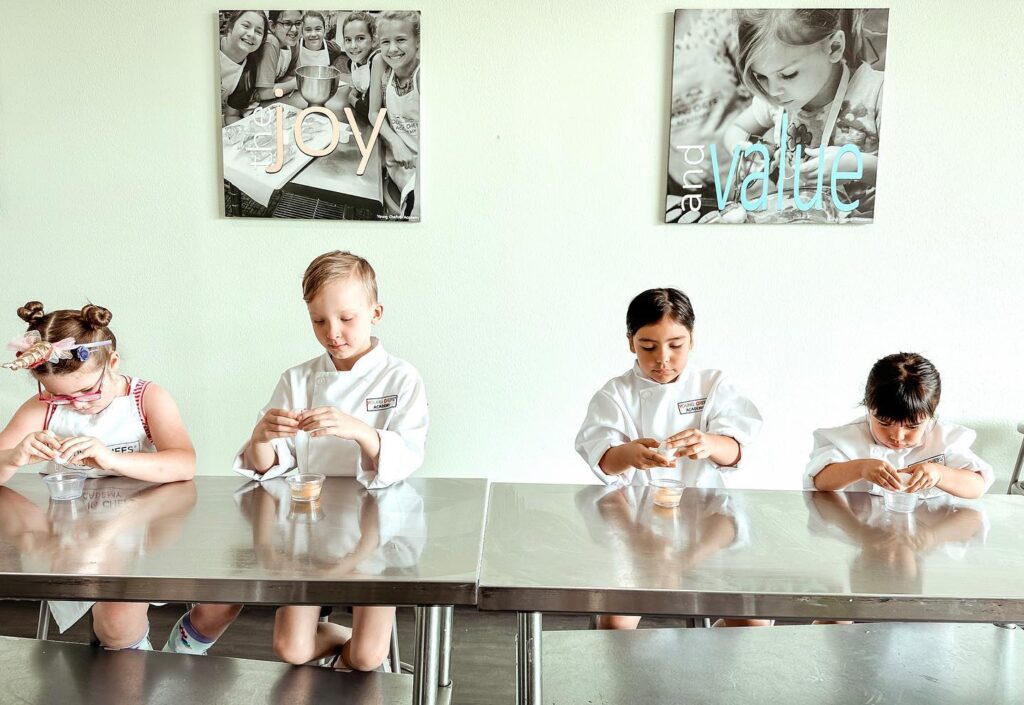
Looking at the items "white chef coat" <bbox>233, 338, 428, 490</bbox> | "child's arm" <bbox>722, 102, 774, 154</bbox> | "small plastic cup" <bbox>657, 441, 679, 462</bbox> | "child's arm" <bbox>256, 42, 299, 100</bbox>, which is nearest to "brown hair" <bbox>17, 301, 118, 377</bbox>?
"white chef coat" <bbox>233, 338, 428, 490</bbox>

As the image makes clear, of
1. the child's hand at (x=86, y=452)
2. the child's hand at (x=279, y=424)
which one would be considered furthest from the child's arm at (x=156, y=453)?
the child's hand at (x=279, y=424)

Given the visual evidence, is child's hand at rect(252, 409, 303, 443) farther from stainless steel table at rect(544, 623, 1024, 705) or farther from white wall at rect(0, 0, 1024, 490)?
white wall at rect(0, 0, 1024, 490)

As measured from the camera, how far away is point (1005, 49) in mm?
2635

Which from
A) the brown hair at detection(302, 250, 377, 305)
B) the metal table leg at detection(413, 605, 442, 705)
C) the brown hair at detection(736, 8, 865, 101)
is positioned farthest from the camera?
the brown hair at detection(736, 8, 865, 101)

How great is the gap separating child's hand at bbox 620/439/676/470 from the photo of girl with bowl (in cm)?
129

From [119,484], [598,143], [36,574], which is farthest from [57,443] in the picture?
[598,143]

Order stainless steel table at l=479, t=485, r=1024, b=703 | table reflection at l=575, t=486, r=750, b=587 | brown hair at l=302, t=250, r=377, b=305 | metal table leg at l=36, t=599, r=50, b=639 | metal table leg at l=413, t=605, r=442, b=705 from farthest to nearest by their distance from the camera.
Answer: metal table leg at l=36, t=599, r=50, b=639, brown hair at l=302, t=250, r=377, b=305, metal table leg at l=413, t=605, r=442, b=705, table reflection at l=575, t=486, r=750, b=587, stainless steel table at l=479, t=485, r=1024, b=703

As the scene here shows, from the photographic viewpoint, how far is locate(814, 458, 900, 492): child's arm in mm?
1647

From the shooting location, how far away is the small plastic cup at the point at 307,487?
1.59m

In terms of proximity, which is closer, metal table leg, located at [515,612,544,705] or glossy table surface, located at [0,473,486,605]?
glossy table surface, located at [0,473,486,605]

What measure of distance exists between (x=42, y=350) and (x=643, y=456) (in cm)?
129

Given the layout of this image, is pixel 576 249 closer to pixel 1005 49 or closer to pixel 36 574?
pixel 1005 49

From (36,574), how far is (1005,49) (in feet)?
9.85

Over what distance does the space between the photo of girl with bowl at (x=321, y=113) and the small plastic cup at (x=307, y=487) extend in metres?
1.35
